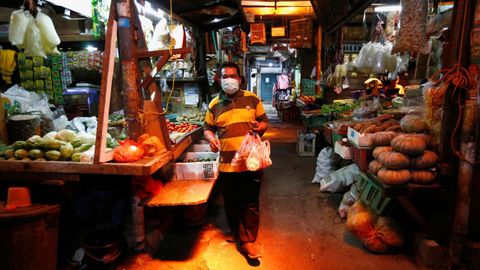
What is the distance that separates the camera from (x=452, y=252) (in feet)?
9.93

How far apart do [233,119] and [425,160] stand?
82.9 inches

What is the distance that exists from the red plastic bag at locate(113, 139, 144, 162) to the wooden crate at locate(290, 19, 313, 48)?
804 cm

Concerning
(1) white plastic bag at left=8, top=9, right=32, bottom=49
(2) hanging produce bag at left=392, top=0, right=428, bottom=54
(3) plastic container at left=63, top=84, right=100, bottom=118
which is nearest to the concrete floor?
(2) hanging produce bag at left=392, top=0, right=428, bottom=54

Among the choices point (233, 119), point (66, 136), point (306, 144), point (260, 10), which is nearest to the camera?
point (66, 136)

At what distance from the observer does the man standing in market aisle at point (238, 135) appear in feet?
11.3

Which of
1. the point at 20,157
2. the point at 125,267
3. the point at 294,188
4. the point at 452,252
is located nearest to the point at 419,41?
the point at 452,252

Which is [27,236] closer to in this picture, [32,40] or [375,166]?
[32,40]

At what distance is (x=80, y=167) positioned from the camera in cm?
281

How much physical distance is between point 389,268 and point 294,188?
106 inches

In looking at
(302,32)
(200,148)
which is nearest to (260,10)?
(302,32)

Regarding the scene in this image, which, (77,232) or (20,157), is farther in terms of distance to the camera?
(77,232)

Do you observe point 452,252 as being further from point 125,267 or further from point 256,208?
point 125,267

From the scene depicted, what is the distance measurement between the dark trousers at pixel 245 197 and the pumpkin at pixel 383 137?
145 cm

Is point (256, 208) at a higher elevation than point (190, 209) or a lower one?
higher
